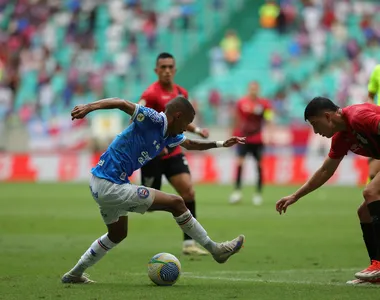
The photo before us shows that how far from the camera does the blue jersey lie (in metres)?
8.46

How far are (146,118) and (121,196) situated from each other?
31.7 inches

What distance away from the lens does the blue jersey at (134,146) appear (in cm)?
846

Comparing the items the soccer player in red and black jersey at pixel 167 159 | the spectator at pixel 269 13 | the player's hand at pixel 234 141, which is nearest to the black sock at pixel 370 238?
the player's hand at pixel 234 141

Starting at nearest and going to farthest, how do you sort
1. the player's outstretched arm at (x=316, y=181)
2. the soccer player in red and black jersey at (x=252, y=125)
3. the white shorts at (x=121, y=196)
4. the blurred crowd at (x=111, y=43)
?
1. the white shorts at (x=121, y=196)
2. the player's outstretched arm at (x=316, y=181)
3. the soccer player in red and black jersey at (x=252, y=125)
4. the blurred crowd at (x=111, y=43)

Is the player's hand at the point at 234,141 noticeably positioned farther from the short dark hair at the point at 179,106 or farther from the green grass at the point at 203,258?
the green grass at the point at 203,258

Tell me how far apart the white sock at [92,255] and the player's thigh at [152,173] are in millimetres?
3938

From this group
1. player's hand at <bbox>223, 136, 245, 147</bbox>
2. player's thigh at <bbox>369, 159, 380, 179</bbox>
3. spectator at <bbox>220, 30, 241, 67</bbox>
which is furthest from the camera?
spectator at <bbox>220, 30, 241, 67</bbox>

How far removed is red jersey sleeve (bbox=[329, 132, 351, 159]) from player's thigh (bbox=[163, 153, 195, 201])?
3601 mm

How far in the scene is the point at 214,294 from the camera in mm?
7871

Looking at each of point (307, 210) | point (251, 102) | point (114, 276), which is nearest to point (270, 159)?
point (251, 102)

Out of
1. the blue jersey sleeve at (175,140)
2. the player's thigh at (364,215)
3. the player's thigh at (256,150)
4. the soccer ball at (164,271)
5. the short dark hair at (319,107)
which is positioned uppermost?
the player's thigh at (256,150)

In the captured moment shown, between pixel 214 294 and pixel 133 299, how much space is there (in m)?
0.80

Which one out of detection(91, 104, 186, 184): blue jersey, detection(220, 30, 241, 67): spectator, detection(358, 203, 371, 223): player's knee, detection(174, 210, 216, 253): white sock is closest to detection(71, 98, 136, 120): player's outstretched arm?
detection(91, 104, 186, 184): blue jersey

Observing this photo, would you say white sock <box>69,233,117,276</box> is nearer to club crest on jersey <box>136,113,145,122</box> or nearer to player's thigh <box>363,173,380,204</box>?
club crest on jersey <box>136,113,145,122</box>
